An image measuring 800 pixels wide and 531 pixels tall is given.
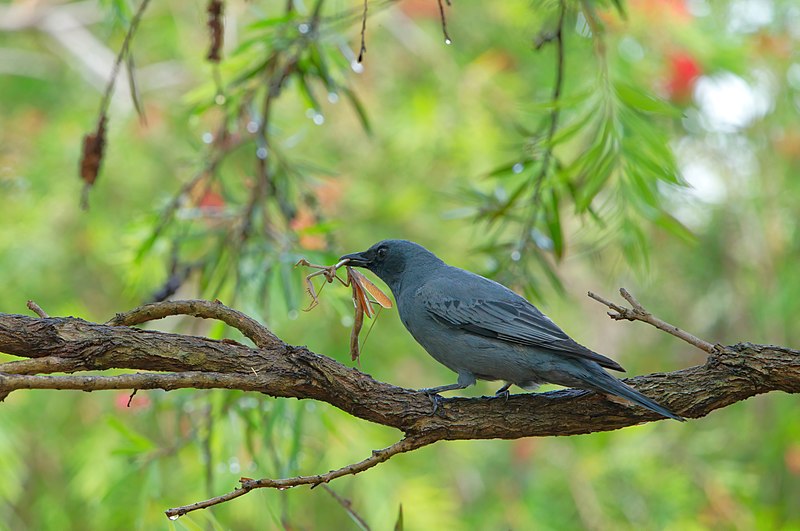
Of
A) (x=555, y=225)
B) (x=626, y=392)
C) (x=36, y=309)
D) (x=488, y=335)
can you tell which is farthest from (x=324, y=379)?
(x=555, y=225)

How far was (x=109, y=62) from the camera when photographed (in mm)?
8930

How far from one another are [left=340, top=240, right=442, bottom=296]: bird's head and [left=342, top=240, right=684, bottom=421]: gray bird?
96 mm

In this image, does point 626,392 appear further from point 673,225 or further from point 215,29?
point 215,29

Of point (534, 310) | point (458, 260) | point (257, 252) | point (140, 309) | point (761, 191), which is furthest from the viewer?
point (761, 191)

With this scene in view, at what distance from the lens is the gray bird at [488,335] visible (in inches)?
127

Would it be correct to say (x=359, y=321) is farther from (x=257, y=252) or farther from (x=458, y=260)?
(x=458, y=260)

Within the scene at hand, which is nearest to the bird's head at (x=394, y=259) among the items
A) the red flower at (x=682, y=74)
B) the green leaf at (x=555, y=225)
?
the green leaf at (x=555, y=225)

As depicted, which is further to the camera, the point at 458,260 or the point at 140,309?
the point at 458,260

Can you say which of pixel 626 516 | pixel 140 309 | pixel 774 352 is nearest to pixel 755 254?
pixel 626 516

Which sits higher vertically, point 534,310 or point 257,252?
point 257,252

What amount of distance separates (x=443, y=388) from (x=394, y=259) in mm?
1118

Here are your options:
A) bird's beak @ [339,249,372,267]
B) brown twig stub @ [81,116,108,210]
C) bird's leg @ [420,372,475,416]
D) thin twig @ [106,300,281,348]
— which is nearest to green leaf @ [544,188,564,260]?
bird's leg @ [420,372,475,416]

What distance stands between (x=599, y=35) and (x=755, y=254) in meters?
6.13

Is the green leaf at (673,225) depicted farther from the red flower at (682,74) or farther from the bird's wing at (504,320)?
the red flower at (682,74)
